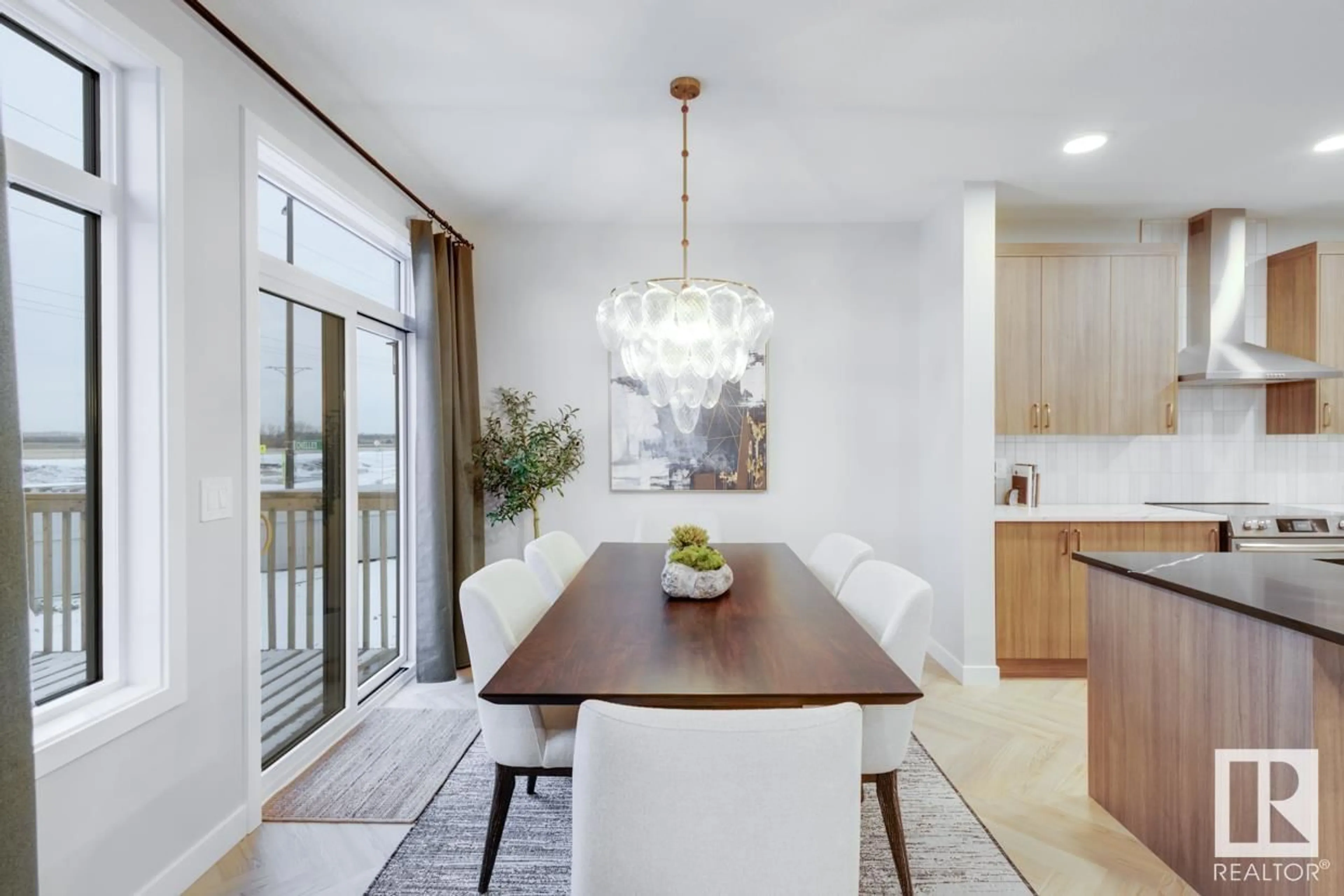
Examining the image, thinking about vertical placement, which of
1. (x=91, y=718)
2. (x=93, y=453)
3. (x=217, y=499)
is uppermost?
(x=93, y=453)

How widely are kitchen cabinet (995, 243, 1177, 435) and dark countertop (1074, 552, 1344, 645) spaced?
1.52 metres

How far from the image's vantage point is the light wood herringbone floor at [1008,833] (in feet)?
6.23

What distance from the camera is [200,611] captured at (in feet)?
6.44

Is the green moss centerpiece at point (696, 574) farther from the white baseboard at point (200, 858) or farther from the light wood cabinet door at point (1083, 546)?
the light wood cabinet door at point (1083, 546)

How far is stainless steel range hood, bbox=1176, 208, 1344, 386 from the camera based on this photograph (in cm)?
→ 362

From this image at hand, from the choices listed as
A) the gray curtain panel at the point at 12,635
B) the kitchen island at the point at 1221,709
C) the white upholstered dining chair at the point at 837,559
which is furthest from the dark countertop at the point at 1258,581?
the gray curtain panel at the point at 12,635

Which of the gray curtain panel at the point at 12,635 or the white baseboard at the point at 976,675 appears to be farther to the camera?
the white baseboard at the point at 976,675

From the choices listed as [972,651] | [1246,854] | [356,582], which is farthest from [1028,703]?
[356,582]

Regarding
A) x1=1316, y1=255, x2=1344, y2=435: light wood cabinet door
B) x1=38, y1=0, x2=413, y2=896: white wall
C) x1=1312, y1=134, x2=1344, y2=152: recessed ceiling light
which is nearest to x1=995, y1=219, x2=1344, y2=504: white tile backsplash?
x1=1316, y1=255, x2=1344, y2=435: light wood cabinet door

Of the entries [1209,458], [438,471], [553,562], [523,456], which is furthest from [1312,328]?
[438,471]

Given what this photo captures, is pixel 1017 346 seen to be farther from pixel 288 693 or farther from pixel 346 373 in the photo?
pixel 288 693

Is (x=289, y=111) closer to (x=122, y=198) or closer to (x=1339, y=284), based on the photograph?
(x=122, y=198)

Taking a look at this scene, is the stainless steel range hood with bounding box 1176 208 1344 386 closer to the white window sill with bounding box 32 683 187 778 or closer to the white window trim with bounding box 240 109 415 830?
the white window trim with bounding box 240 109 415 830

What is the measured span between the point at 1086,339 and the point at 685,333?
2678mm
